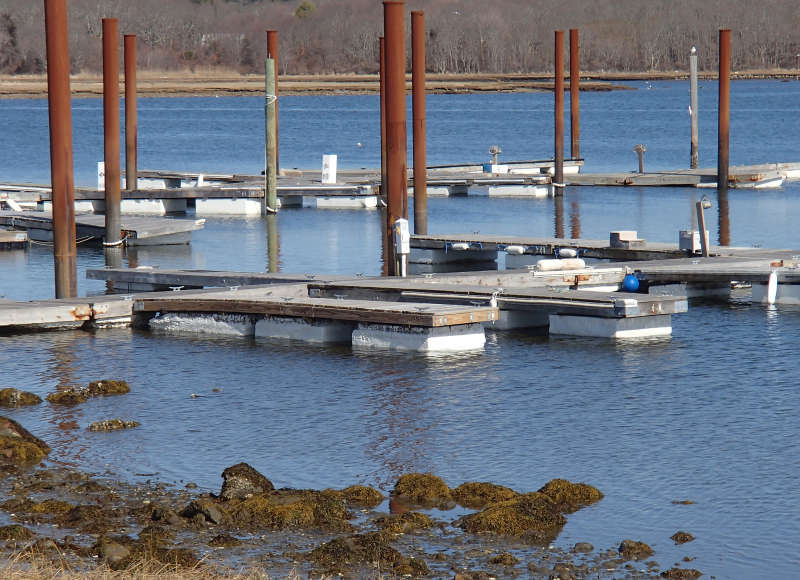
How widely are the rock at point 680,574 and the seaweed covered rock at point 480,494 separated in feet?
6.28

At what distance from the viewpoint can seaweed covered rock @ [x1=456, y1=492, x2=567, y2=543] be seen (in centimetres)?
1113

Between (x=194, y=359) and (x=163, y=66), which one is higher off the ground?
(x=163, y=66)

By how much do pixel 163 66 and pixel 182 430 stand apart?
517ft

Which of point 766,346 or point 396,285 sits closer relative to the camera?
point 766,346

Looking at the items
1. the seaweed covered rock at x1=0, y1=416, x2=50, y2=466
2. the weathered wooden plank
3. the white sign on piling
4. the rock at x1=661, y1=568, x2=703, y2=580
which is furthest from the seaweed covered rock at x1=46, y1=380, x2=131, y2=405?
the white sign on piling

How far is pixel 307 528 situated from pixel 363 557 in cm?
95

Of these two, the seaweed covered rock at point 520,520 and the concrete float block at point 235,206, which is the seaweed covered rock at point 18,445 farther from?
the concrete float block at point 235,206

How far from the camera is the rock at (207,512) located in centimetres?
1130

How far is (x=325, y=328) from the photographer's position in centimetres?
1928

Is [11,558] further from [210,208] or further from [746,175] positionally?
[746,175]

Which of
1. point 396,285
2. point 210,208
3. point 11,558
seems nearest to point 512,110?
point 210,208

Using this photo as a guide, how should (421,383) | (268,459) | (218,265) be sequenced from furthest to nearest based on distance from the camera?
(218,265), (421,383), (268,459)

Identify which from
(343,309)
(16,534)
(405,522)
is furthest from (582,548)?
(343,309)

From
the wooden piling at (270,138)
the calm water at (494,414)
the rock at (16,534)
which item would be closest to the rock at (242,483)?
the calm water at (494,414)
